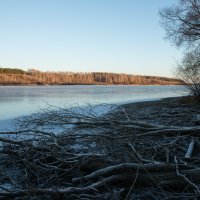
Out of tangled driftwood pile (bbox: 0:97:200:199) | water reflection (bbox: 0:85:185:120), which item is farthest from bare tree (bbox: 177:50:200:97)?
tangled driftwood pile (bbox: 0:97:200:199)

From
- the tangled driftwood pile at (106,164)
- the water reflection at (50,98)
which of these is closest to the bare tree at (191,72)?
the water reflection at (50,98)

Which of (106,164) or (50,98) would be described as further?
(50,98)

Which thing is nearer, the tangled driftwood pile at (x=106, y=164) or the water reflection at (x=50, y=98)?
the tangled driftwood pile at (x=106, y=164)

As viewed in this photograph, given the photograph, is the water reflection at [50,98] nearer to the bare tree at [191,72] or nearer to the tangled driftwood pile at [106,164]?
the bare tree at [191,72]

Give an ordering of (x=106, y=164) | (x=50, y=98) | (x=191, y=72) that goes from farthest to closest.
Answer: (x=50, y=98), (x=191, y=72), (x=106, y=164)

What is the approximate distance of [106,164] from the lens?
17.4 feet

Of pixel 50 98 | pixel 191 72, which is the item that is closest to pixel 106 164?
pixel 191 72

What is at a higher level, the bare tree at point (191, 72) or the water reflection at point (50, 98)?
the bare tree at point (191, 72)

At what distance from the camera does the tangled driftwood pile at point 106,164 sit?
461cm


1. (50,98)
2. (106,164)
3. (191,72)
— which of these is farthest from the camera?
(50,98)

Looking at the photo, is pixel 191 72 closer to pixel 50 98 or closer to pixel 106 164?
pixel 50 98

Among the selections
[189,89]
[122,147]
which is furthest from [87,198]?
[189,89]

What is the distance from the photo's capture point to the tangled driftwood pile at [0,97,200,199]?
15.1ft

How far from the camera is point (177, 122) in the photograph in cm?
836
